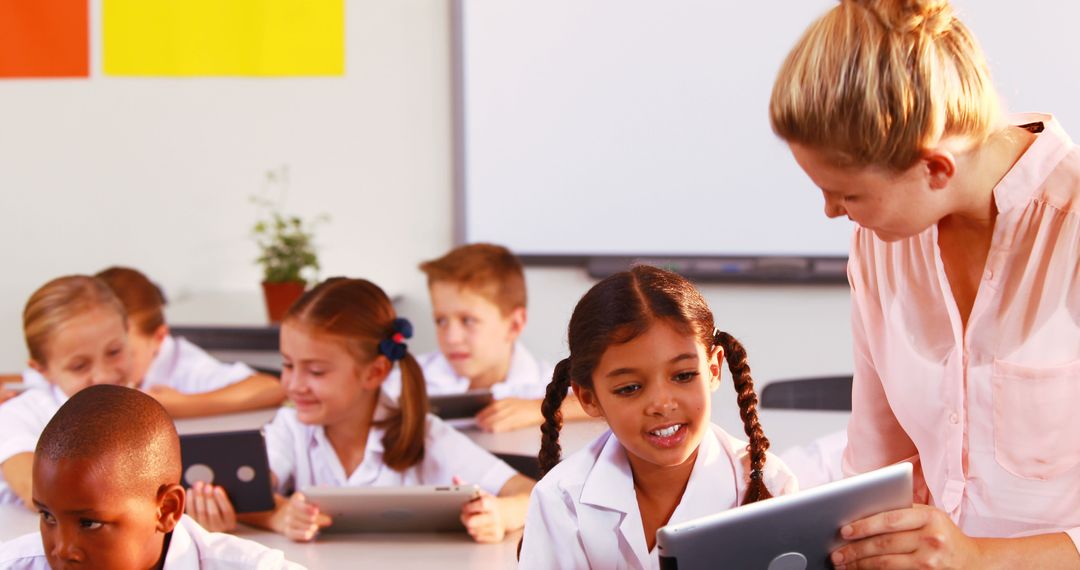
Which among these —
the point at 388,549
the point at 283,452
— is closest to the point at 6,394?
the point at 283,452

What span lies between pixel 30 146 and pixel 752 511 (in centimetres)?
411

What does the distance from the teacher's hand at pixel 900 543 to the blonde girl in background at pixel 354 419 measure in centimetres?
114

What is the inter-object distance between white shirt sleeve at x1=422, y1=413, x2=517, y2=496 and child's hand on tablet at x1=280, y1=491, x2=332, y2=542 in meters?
0.38

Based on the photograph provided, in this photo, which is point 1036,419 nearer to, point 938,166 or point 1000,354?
point 1000,354

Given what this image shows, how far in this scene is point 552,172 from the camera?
13.8 feet

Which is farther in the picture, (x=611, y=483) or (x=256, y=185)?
(x=256, y=185)

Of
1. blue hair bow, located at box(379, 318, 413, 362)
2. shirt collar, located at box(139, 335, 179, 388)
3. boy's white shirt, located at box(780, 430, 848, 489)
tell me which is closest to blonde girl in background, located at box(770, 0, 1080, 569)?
boy's white shirt, located at box(780, 430, 848, 489)

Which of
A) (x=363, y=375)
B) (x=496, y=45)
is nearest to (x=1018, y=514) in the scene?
(x=363, y=375)

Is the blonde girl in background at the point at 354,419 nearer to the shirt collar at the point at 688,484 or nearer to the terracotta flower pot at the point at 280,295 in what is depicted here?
the shirt collar at the point at 688,484

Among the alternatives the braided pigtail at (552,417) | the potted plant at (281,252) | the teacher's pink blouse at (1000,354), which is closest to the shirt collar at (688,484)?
the braided pigtail at (552,417)

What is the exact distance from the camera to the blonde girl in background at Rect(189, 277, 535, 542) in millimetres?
2389

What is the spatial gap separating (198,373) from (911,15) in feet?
8.71

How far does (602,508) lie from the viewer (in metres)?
1.54

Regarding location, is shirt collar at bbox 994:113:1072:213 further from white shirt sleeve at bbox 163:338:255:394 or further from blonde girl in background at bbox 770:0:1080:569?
white shirt sleeve at bbox 163:338:255:394
